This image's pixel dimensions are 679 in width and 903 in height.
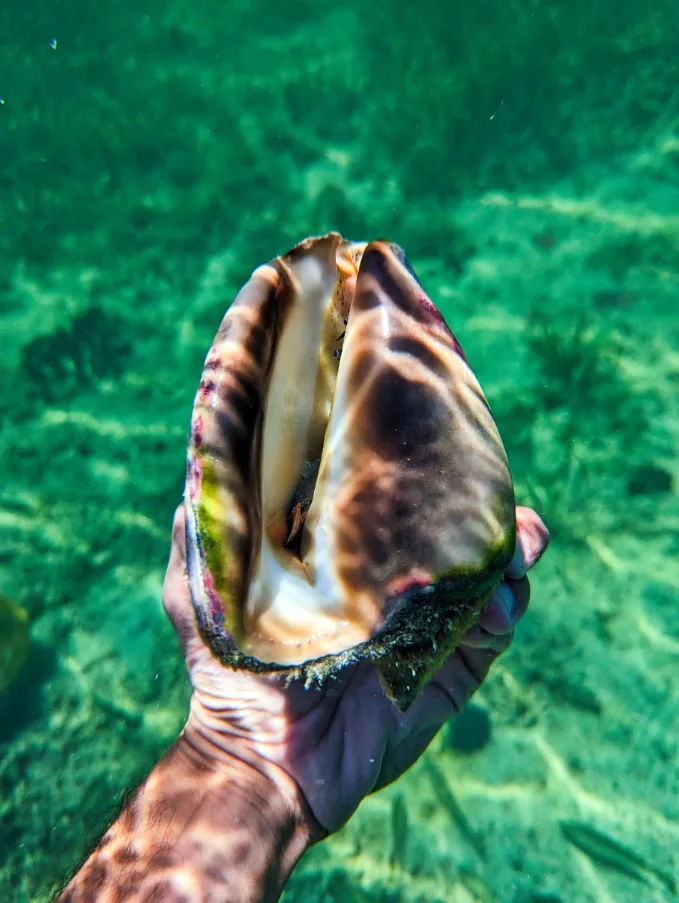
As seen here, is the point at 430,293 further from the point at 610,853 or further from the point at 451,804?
the point at 610,853

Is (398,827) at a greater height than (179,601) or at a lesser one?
lesser

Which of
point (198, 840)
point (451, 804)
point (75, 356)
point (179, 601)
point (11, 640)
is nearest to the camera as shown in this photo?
point (198, 840)

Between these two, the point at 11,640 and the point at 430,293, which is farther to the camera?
the point at 430,293

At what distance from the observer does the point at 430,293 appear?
5105 millimetres

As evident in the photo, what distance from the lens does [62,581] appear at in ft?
14.6

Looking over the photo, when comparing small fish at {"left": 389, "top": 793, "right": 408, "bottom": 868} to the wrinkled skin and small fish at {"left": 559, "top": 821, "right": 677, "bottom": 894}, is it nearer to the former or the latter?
small fish at {"left": 559, "top": 821, "right": 677, "bottom": 894}

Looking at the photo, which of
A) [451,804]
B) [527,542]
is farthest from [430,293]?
[451,804]

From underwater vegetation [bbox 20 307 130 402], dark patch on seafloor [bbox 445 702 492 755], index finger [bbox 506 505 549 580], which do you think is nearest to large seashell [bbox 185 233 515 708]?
index finger [bbox 506 505 549 580]

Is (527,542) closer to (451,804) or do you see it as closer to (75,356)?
(451,804)

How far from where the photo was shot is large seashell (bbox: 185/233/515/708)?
1.18 meters

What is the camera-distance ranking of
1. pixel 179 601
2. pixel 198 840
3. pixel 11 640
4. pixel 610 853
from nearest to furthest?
pixel 198 840
pixel 179 601
pixel 610 853
pixel 11 640

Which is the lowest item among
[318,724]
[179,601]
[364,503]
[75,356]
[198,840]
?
[198,840]

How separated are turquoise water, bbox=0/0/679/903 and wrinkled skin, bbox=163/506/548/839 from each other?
54.3 inches

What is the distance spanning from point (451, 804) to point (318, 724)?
6.61ft
